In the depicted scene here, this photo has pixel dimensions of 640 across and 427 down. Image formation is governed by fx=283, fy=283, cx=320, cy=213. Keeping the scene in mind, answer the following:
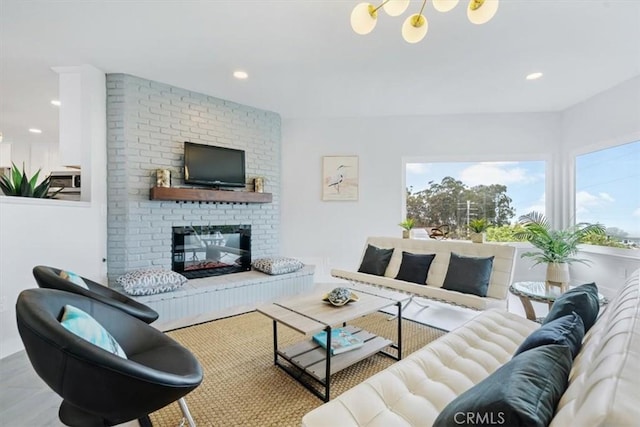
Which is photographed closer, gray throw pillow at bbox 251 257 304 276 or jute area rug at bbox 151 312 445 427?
jute area rug at bbox 151 312 445 427

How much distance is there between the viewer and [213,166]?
12.6 feet

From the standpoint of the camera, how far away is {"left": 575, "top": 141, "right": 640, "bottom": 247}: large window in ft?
11.0

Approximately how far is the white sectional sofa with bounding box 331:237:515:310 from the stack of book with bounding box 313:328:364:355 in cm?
105

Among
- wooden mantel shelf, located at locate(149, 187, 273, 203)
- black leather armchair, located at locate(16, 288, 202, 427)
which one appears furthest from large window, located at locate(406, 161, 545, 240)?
black leather armchair, located at locate(16, 288, 202, 427)

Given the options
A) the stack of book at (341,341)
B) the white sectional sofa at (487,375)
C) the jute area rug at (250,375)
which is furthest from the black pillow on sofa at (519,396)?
the stack of book at (341,341)

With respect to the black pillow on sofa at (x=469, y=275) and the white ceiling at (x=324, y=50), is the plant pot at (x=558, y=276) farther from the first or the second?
the white ceiling at (x=324, y=50)

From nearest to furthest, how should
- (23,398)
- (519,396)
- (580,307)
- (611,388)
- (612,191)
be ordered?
(611,388) < (519,396) < (580,307) < (23,398) < (612,191)

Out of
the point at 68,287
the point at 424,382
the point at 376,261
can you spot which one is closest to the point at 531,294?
the point at 376,261

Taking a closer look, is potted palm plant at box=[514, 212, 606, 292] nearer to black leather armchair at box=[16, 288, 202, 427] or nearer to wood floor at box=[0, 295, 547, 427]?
black leather armchair at box=[16, 288, 202, 427]

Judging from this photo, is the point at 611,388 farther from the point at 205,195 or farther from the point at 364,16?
the point at 205,195

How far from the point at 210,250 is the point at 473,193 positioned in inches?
161

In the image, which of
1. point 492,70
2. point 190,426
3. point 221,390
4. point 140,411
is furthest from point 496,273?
point 140,411

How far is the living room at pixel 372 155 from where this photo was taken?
3191 millimetres

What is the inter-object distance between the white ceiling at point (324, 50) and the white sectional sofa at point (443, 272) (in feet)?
6.32
